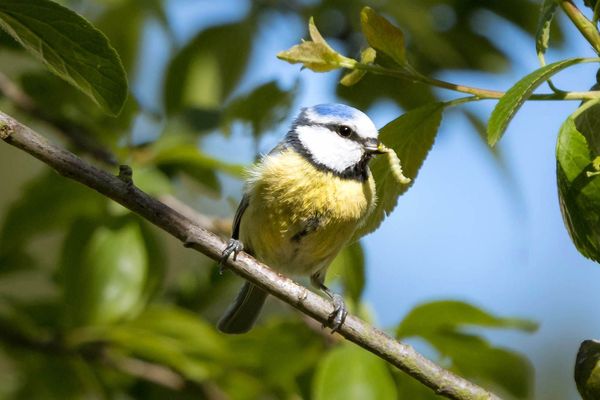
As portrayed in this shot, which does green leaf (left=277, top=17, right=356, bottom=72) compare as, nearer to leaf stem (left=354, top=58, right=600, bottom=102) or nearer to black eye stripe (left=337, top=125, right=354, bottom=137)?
leaf stem (left=354, top=58, right=600, bottom=102)

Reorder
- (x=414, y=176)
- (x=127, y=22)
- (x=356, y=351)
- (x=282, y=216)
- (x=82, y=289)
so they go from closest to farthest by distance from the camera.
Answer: (x=414, y=176) < (x=356, y=351) < (x=82, y=289) < (x=282, y=216) < (x=127, y=22)

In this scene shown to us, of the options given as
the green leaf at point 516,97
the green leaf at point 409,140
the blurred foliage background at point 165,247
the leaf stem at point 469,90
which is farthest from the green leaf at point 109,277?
the green leaf at point 516,97

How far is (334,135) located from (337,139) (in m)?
0.02

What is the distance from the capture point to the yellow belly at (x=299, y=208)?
242 cm

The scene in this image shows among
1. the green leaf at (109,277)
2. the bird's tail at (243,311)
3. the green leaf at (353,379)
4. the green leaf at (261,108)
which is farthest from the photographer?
the bird's tail at (243,311)

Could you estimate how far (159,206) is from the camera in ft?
4.50

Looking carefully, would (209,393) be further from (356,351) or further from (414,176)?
(414,176)

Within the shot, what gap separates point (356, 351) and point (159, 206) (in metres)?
0.80

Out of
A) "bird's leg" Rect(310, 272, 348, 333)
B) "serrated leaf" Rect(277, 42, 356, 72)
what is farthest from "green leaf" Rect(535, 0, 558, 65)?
"bird's leg" Rect(310, 272, 348, 333)

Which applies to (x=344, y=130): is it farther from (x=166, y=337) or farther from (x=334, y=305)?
(x=334, y=305)

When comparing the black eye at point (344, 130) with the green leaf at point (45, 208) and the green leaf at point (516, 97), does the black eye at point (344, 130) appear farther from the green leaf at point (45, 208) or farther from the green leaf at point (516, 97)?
the green leaf at point (516, 97)

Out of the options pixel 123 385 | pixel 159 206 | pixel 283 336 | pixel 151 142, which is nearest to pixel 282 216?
pixel 283 336

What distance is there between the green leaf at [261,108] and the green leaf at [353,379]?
808 millimetres

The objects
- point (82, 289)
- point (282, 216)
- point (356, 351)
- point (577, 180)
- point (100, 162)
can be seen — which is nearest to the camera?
point (577, 180)
